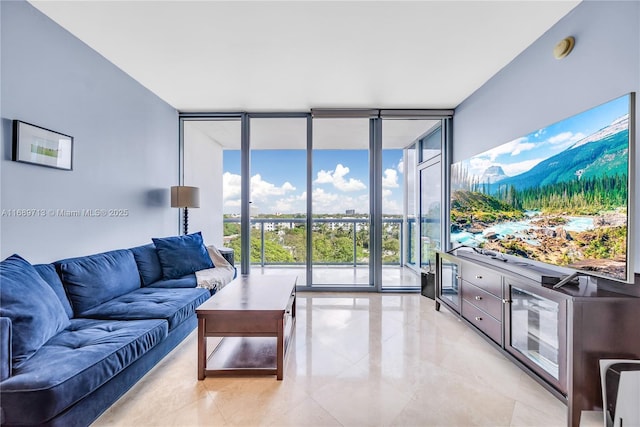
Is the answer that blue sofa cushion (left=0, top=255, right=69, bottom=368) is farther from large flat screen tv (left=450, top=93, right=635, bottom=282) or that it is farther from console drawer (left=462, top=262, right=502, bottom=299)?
large flat screen tv (left=450, top=93, right=635, bottom=282)

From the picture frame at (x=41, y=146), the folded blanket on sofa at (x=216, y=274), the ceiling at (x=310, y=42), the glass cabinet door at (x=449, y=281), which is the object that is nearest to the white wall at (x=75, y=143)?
the picture frame at (x=41, y=146)

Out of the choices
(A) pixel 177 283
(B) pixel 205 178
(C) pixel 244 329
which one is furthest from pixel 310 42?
(B) pixel 205 178

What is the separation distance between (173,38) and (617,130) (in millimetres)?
2993

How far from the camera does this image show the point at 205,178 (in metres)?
4.33

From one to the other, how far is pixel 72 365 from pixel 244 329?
845 millimetres

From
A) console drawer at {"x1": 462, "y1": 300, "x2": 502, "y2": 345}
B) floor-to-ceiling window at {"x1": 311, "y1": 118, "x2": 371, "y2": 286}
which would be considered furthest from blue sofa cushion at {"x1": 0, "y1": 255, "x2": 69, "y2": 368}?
console drawer at {"x1": 462, "y1": 300, "x2": 502, "y2": 345}

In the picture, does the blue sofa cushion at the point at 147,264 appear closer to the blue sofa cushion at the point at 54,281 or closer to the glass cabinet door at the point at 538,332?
the blue sofa cushion at the point at 54,281

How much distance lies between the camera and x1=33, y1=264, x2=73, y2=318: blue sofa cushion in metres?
1.81

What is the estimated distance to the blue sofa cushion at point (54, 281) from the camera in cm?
181

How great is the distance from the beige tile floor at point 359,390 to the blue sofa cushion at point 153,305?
0.37 meters

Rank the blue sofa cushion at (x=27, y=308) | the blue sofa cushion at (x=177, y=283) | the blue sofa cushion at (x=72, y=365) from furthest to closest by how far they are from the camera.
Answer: the blue sofa cushion at (x=177, y=283), the blue sofa cushion at (x=27, y=308), the blue sofa cushion at (x=72, y=365)

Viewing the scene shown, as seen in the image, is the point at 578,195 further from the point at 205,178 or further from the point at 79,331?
the point at 205,178

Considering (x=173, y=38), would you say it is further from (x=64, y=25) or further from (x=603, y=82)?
(x=603, y=82)

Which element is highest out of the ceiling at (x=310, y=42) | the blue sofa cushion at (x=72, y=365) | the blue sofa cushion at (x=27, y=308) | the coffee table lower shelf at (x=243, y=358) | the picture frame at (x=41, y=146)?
the ceiling at (x=310, y=42)
